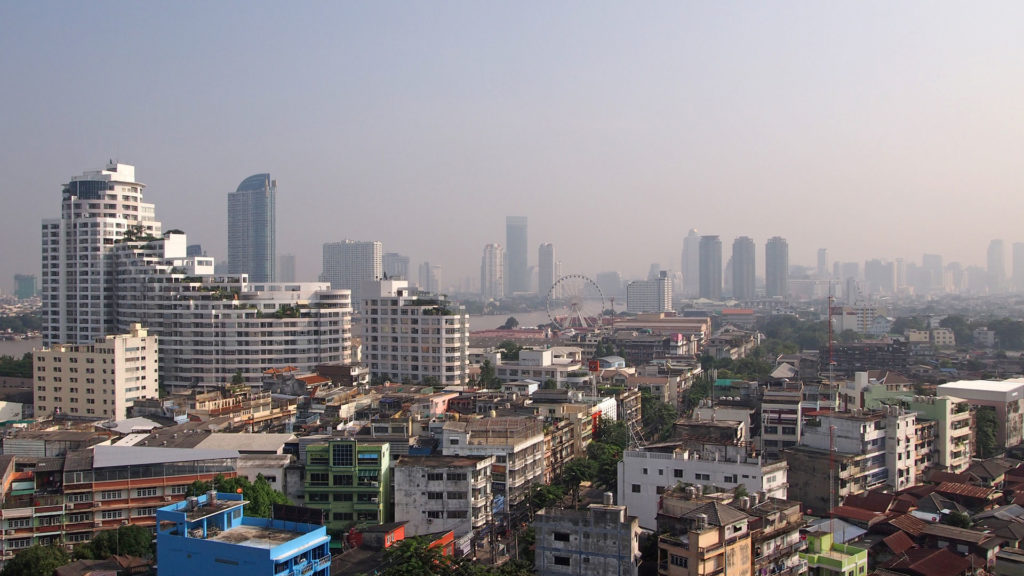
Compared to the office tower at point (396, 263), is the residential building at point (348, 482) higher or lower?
lower

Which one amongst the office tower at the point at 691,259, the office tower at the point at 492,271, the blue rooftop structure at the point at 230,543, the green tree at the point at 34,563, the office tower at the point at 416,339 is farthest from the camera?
the office tower at the point at 691,259

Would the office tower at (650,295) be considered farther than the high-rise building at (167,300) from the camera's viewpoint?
Yes

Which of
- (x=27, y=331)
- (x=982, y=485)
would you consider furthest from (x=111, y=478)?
(x=27, y=331)

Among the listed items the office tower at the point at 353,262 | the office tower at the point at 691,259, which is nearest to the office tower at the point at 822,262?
the office tower at the point at 691,259

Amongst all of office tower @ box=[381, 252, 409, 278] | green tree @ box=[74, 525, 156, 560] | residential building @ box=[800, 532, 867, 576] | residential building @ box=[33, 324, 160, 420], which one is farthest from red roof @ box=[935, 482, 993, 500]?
office tower @ box=[381, 252, 409, 278]

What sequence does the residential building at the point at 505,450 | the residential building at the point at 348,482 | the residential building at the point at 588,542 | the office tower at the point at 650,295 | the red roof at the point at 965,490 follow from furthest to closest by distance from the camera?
the office tower at the point at 650,295 → the red roof at the point at 965,490 → the residential building at the point at 505,450 → the residential building at the point at 348,482 → the residential building at the point at 588,542

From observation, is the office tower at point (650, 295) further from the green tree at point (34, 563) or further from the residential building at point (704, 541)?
the green tree at point (34, 563)

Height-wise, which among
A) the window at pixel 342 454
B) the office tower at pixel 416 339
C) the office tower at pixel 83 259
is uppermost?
the office tower at pixel 83 259
